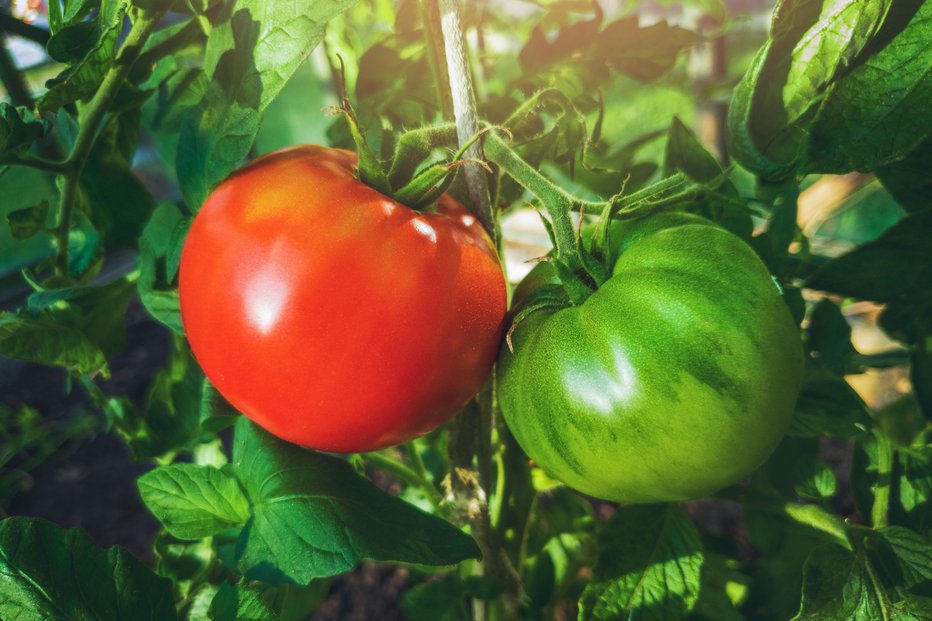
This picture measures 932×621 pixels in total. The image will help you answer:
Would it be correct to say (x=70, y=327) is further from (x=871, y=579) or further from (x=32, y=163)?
(x=871, y=579)

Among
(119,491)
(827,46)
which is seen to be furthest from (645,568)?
(119,491)

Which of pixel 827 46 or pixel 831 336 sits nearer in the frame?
pixel 827 46

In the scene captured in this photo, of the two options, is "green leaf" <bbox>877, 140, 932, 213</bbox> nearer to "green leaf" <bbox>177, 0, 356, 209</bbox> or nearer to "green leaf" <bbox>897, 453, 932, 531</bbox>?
"green leaf" <bbox>897, 453, 932, 531</bbox>

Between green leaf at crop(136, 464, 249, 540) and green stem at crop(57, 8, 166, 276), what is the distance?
0.18 metres

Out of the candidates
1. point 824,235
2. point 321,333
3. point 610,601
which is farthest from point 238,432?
point 824,235

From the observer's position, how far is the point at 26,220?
1.47 feet

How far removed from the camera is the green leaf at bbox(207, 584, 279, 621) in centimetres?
34

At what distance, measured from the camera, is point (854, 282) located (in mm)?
460

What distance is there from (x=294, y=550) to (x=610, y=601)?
20 centimetres

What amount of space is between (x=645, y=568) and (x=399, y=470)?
0.62ft

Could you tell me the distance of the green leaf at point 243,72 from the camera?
31cm

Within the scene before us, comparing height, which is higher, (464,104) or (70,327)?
(464,104)

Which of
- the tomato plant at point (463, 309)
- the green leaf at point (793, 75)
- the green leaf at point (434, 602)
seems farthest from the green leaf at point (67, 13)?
the green leaf at point (434, 602)

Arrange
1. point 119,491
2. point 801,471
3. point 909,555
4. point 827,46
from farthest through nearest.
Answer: point 119,491
point 801,471
point 909,555
point 827,46
